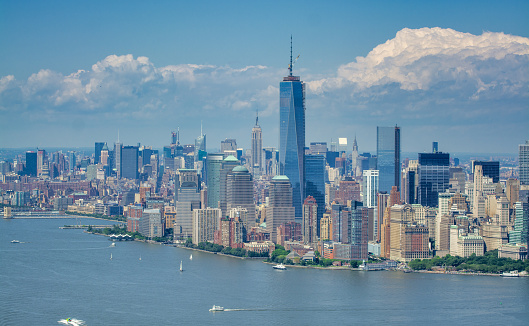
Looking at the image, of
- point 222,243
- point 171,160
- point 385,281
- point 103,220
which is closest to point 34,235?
point 222,243

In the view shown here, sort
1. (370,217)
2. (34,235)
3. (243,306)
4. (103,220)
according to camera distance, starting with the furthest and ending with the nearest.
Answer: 1. (103,220)
2. (34,235)
3. (370,217)
4. (243,306)

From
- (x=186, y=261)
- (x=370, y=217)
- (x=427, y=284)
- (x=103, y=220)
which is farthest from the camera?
(x=103, y=220)

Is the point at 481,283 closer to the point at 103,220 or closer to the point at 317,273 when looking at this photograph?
the point at 317,273

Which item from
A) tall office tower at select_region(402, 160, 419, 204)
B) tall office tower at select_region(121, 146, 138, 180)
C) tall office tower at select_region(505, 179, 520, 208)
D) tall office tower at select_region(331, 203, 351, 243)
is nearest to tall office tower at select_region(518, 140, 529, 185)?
tall office tower at select_region(505, 179, 520, 208)

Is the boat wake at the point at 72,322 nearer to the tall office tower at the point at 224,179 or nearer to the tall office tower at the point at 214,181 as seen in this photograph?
the tall office tower at the point at 224,179

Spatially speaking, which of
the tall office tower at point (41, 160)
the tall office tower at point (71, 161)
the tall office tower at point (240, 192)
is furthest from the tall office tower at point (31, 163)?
the tall office tower at point (240, 192)

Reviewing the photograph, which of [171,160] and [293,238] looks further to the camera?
[171,160]
